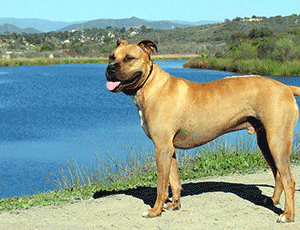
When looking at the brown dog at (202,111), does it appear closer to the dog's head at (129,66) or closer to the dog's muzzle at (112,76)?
the dog's head at (129,66)

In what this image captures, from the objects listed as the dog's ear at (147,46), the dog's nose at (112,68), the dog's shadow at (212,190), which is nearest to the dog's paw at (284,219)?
the dog's shadow at (212,190)

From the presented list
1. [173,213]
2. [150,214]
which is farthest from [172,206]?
[150,214]

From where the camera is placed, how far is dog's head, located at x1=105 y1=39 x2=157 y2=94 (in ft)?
15.1

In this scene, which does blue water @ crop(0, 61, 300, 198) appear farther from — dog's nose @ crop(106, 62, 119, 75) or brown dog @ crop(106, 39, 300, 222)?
dog's nose @ crop(106, 62, 119, 75)

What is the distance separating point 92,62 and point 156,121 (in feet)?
187

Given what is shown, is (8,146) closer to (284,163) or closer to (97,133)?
(97,133)

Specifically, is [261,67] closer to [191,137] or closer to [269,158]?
[269,158]

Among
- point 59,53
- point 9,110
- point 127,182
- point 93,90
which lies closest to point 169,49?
point 59,53

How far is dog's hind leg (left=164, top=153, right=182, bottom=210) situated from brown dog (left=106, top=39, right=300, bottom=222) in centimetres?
27

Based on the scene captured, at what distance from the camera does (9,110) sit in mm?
21625

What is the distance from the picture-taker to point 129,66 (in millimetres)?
4645

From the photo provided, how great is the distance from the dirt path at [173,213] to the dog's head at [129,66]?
1.88m

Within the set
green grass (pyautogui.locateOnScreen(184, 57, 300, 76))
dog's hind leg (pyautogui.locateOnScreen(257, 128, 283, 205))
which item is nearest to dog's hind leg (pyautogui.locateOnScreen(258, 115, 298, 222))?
dog's hind leg (pyautogui.locateOnScreen(257, 128, 283, 205))

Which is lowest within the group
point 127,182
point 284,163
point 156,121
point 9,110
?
point 9,110
